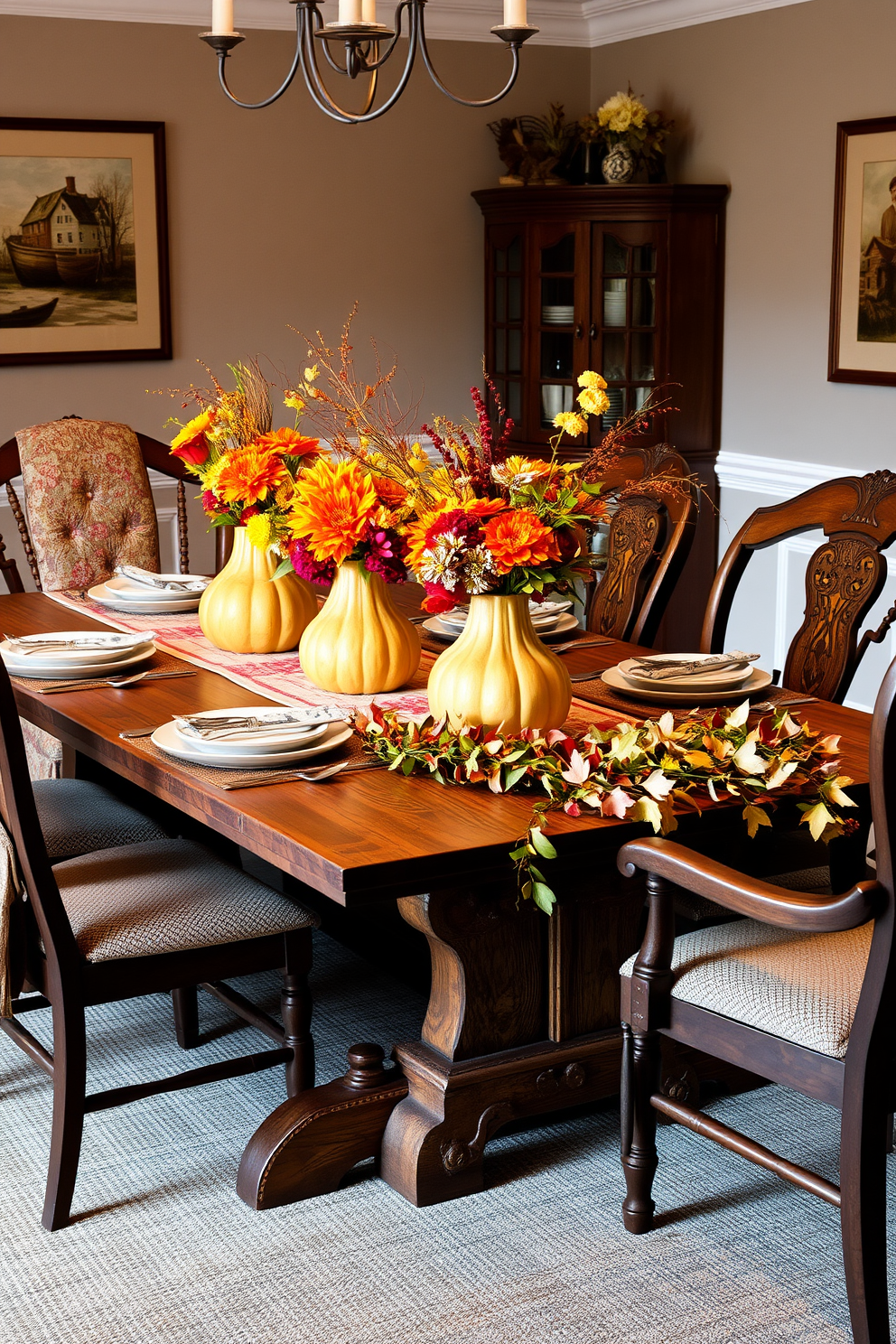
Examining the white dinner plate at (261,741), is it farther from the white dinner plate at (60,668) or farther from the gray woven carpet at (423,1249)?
the gray woven carpet at (423,1249)

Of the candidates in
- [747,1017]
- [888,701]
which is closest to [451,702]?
[747,1017]

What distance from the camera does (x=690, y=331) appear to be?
5492 millimetres

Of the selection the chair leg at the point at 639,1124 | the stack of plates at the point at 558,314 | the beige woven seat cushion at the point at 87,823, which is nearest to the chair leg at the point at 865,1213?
the chair leg at the point at 639,1124

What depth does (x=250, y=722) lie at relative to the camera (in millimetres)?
2268

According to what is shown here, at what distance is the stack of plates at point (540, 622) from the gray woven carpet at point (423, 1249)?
1016mm

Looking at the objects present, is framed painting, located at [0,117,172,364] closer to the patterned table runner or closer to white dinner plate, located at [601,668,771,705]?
the patterned table runner

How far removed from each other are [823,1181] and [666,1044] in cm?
58

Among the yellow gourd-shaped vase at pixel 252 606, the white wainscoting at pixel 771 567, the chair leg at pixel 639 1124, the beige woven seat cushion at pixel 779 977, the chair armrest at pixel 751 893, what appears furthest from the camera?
the white wainscoting at pixel 771 567

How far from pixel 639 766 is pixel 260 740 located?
21.6 inches

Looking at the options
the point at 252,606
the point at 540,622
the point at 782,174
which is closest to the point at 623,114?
the point at 782,174

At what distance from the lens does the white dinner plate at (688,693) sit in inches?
97.3

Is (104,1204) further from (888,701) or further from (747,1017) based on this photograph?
(888,701)

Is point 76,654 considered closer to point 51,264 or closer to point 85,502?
point 85,502

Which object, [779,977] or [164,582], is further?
[164,582]
